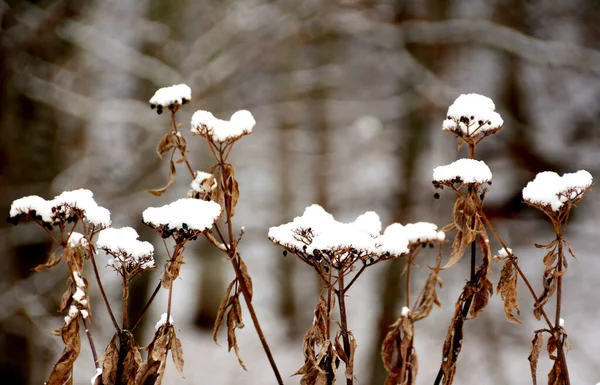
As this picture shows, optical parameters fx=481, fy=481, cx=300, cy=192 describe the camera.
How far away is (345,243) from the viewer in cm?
108

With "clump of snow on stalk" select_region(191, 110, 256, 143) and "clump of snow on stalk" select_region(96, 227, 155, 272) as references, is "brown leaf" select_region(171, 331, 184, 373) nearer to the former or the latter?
"clump of snow on stalk" select_region(96, 227, 155, 272)

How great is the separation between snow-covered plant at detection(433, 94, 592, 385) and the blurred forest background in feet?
5.65

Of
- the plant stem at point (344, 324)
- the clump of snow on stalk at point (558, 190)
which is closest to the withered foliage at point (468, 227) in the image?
the clump of snow on stalk at point (558, 190)

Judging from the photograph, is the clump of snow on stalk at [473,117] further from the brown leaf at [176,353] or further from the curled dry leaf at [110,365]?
the curled dry leaf at [110,365]

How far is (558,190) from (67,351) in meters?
1.22

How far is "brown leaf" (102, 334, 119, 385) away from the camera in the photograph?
1.12 meters

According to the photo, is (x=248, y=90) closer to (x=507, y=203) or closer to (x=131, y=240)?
(x=507, y=203)

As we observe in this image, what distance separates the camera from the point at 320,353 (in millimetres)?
1111

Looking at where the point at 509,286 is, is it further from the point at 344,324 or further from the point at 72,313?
the point at 72,313

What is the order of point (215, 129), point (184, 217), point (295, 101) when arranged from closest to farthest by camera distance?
point (184, 217)
point (215, 129)
point (295, 101)

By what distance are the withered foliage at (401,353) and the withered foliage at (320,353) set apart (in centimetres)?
11

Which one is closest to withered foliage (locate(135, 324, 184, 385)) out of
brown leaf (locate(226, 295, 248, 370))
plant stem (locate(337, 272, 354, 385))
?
brown leaf (locate(226, 295, 248, 370))

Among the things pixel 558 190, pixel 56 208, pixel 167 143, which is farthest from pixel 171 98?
pixel 558 190

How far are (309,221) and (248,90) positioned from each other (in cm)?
501
